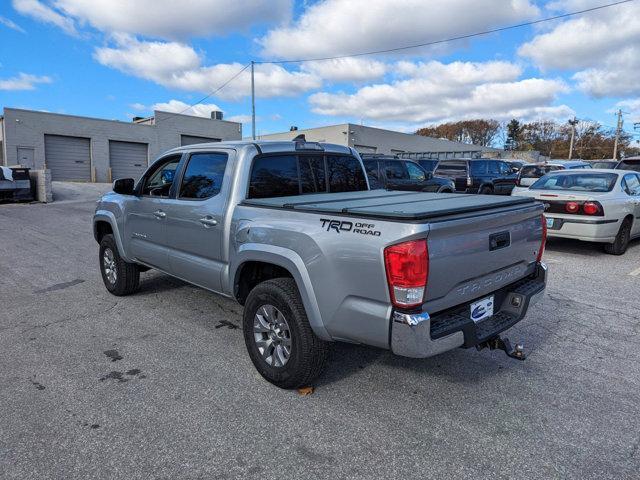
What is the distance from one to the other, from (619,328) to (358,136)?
3925cm

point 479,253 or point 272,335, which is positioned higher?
point 479,253

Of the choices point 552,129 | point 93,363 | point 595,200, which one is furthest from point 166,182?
point 552,129

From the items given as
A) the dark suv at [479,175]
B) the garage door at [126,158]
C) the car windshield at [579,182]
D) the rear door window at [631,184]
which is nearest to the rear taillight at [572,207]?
the car windshield at [579,182]

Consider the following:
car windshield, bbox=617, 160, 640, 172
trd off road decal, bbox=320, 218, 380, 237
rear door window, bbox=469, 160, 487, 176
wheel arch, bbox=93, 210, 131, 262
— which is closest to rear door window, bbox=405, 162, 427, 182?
rear door window, bbox=469, 160, 487, 176

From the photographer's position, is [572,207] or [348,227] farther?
[572,207]

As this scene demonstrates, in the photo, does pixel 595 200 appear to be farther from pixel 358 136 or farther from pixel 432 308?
pixel 358 136

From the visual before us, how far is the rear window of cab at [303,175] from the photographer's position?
3.94 metres

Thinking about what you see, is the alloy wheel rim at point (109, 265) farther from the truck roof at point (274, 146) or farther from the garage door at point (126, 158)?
the garage door at point (126, 158)

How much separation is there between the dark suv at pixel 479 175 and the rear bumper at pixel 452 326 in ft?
44.7

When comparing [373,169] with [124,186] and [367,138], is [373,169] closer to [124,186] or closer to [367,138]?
[124,186]

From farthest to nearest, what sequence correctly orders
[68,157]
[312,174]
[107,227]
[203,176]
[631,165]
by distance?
[68,157]
[631,165]
[107,227]
[312,174]
[203,176]

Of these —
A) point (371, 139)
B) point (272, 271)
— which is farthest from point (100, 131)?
point (272, 271)

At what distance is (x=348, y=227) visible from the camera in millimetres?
2752

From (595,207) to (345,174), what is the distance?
5.16 metres
